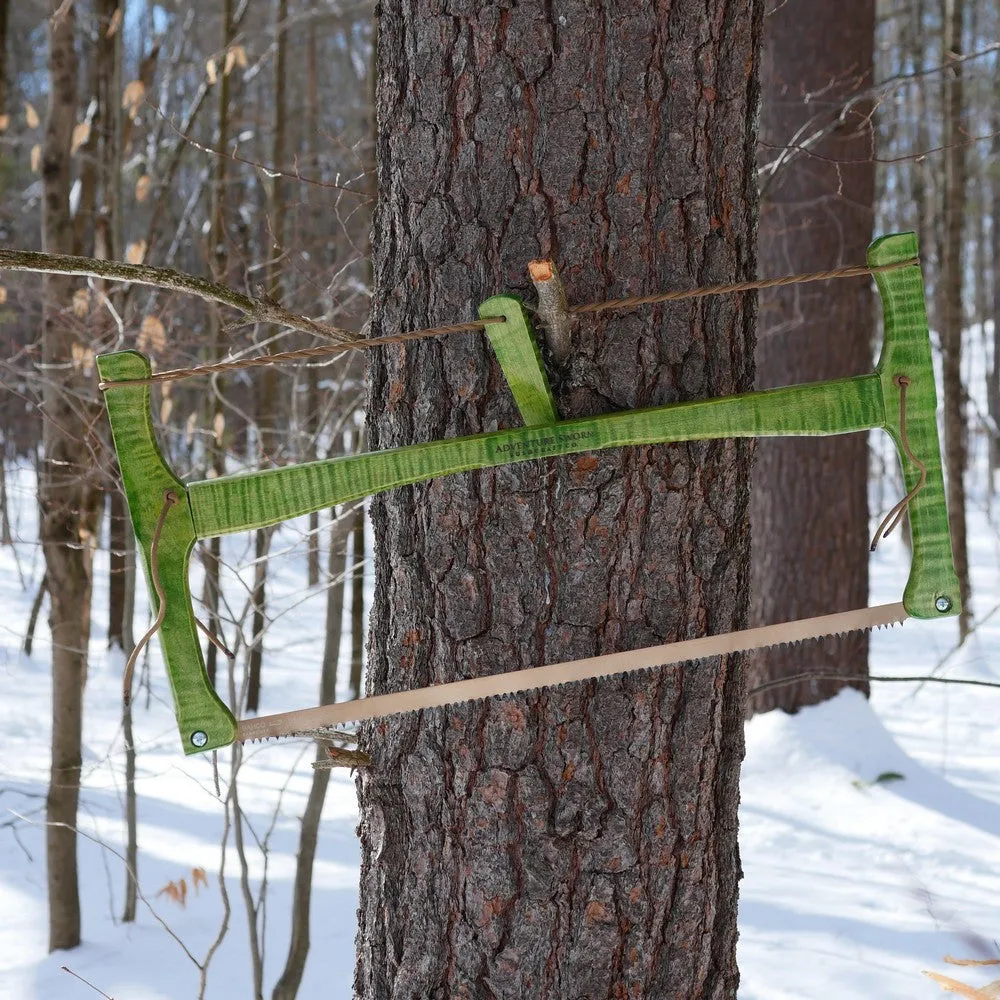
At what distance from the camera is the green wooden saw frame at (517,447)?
4.08ft

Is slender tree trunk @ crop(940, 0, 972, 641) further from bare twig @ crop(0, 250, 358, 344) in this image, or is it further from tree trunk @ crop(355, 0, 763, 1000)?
bare twig @ crop(0, 250, 358, 344)

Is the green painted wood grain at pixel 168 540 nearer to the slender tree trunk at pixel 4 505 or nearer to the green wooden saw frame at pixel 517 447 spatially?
the green wooden saw frame at pixel 517 447

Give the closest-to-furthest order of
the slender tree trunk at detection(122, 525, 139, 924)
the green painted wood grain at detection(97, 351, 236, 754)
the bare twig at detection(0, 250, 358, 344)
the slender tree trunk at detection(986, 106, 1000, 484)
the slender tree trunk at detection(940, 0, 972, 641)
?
1. the green painted wood grain at detection(97, 351, 236, 754)
2. the bare twig at detection(0, 250, 358, 344)
3. the slender tree trunk at detection(122, 525, 139, 924)
4. the slender tree trunk at detection(940, 0, 972, 641)
5. the slender tree trunk at detection(986, 106, 1000, 484)

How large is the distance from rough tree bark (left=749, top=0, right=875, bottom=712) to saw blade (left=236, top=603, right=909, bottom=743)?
3934 millimetres

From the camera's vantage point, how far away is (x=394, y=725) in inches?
56.2

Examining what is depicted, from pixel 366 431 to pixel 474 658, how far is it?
38 centimetres

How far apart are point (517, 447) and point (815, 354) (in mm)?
4266

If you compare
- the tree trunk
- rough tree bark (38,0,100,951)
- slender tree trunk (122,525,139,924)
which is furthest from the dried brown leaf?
the tree trunk

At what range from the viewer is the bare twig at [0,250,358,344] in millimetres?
1371

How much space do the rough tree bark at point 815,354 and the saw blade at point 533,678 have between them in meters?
3.93

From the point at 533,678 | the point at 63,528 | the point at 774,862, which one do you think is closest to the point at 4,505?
the point at 63,528

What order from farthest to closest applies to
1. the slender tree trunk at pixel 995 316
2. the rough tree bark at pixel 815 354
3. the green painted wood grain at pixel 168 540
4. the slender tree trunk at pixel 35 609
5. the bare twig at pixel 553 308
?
1. the slender tree trunk at pixel 995 316
2. the slender tree trunk at pixel 35 609
3. the rough tree bark at pixel 815 354
4. the green painted wood grain at pixel 168 540
5. the bare twig at pixel 553 308

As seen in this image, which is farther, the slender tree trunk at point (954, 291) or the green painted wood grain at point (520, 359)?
the slender tree trunk at point (954, 291)

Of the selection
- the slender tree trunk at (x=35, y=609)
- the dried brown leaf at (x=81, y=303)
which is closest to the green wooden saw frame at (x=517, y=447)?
the dried brown leaf at (x=81, y=303)
